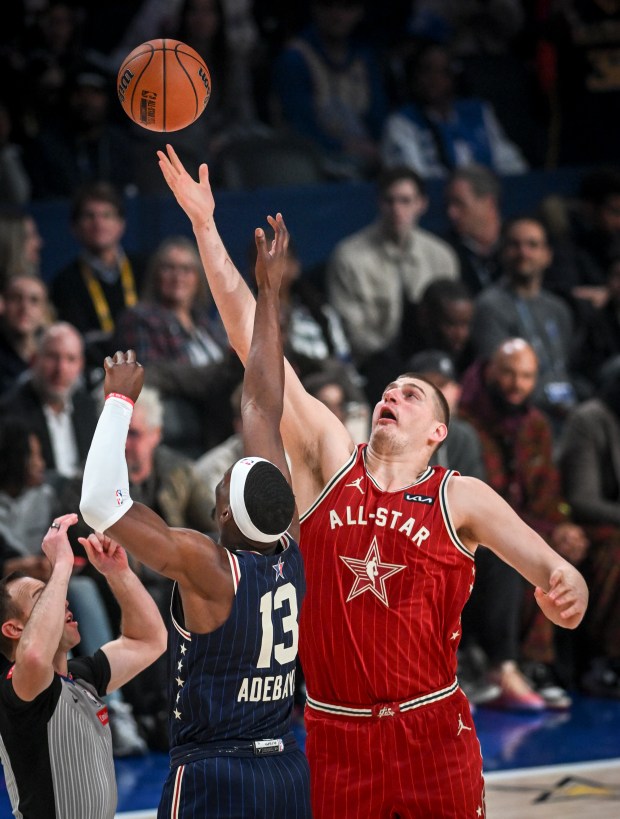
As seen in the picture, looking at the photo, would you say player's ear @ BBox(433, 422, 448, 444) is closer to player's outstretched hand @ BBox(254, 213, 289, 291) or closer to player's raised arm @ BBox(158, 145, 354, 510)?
player's raised arm @ BBox(158, 145, 354, 510)

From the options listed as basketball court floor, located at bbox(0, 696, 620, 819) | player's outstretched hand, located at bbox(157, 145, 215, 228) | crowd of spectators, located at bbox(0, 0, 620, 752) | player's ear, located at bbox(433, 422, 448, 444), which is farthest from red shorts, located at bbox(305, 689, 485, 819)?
crowd of spectators, located at bbox(0, 0, 620, 752)

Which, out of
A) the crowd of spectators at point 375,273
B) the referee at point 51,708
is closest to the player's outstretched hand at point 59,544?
the referee at point 51,708

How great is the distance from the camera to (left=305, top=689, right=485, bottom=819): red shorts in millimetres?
4234

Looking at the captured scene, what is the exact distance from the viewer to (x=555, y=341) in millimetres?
9594

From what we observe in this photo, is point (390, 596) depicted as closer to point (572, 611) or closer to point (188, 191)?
point (572, 611)

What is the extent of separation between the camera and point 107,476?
3420 millimetres

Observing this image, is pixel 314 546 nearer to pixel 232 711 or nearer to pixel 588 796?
pixel 232 711

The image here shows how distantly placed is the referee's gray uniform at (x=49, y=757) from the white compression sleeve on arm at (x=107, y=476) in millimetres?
722

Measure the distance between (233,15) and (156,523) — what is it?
7721 millimetres

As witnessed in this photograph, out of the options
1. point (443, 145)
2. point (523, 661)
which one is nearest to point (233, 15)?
point (443, 145)

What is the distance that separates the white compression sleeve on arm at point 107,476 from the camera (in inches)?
133

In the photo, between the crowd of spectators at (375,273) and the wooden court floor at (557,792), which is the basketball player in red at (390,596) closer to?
the wooden court floor at (557,792)

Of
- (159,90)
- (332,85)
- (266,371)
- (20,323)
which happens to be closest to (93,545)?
(266,371)

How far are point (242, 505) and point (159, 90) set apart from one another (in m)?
2.26
